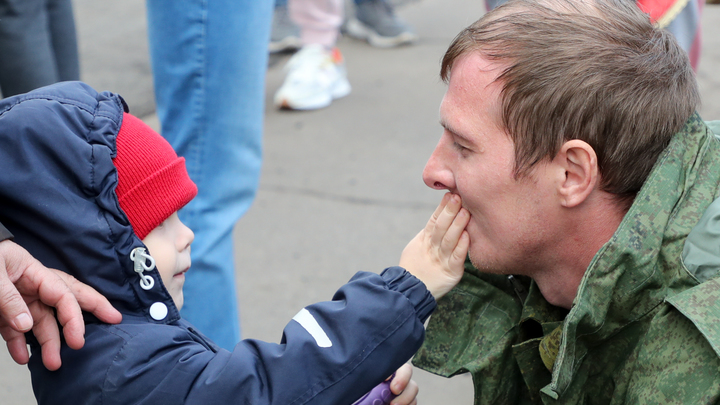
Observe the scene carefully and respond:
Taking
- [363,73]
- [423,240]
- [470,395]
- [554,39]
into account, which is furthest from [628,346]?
[363,73]

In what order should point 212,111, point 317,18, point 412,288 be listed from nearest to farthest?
point 412,288, point 212,111, point 317,18

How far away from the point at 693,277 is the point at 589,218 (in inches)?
10.4

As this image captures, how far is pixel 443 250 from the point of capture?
5.95ft

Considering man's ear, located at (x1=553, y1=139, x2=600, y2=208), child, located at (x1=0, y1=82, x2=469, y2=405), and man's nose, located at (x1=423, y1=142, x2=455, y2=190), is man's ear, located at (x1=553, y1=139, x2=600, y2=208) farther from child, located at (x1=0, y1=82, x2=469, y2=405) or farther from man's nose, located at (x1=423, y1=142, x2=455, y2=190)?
child, located at (x1=0, y1=82, x2=469, y2=405)

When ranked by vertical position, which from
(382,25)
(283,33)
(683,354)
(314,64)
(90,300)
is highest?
(683,354)

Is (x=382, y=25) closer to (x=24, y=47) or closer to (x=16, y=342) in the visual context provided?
(x=24, y=47)

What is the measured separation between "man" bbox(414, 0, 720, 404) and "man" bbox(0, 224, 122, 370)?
83cm

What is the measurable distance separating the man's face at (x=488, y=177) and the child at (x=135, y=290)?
0.71ft

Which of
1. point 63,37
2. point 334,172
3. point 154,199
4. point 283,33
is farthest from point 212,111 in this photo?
point 283,33

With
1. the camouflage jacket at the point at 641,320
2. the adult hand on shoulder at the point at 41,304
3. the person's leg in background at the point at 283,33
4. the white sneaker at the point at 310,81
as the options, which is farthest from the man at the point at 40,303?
the person's leg in background at the point at 283,33

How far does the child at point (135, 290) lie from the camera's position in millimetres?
1506

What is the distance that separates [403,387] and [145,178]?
0.83 meters

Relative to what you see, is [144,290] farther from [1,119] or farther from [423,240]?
[423,240]

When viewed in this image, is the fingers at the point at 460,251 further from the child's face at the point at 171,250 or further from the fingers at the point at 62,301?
the fingers at the point at 62,301
